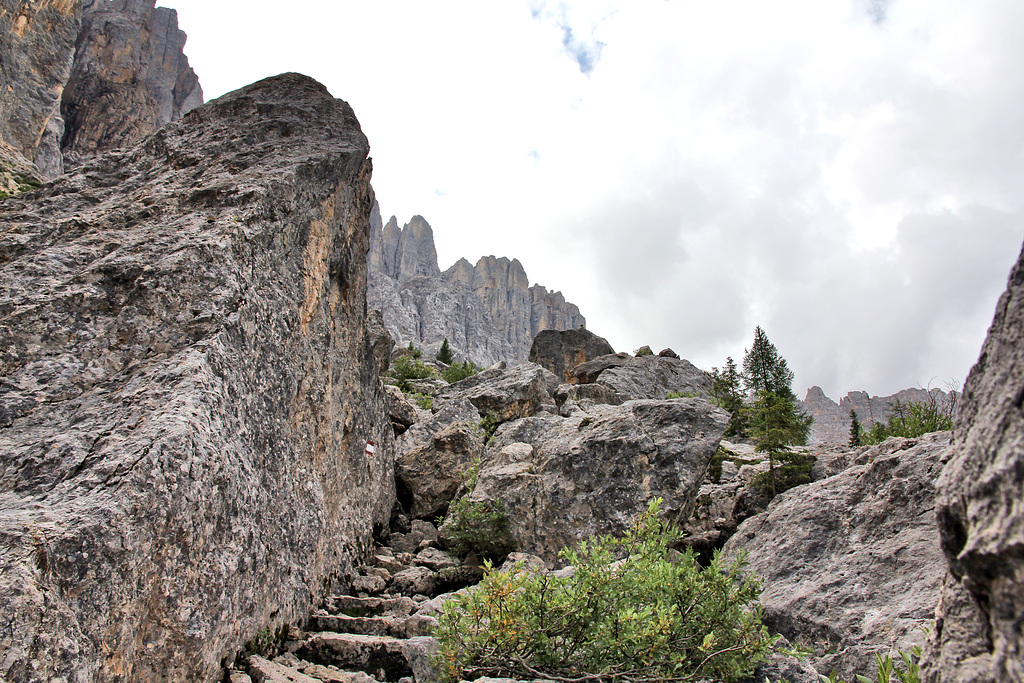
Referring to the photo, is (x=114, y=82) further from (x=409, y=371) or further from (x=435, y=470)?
(x=435, y=470)

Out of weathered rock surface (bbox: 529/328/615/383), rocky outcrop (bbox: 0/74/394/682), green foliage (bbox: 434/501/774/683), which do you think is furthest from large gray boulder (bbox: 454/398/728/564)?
weathered rock surface (bbox: 529/328/615/383)

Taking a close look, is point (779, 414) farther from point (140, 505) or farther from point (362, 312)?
point (140, 505)

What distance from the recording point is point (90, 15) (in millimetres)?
70375

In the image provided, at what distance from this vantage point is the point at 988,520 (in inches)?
58.7

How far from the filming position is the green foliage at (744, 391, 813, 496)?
968 centimetres

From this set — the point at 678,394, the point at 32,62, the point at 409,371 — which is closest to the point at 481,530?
the point at 409,371

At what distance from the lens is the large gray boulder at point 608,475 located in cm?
868

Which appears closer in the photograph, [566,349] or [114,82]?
[566,349]

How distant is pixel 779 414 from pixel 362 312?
30.2ft

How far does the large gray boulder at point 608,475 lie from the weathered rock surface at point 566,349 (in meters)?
36.1

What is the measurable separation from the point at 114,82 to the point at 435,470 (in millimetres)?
83182

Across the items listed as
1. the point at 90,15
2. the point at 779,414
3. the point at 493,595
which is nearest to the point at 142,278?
the point at 493,595

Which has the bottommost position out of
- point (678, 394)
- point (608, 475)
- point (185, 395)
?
point (608, 475)

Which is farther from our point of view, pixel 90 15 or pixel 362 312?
pixel 90 15
